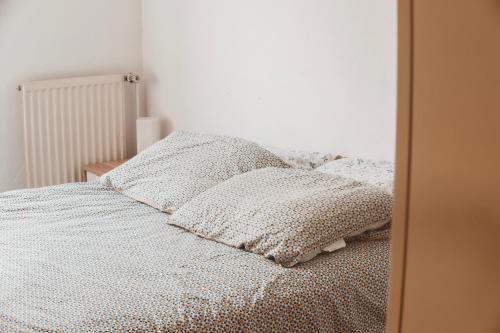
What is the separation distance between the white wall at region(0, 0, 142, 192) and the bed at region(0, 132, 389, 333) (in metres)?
1.21

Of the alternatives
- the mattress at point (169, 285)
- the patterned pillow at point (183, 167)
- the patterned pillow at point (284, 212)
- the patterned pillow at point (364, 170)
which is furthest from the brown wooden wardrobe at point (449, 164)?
the patterned pillow at point (183, 167)

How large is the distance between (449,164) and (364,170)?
6.97ft

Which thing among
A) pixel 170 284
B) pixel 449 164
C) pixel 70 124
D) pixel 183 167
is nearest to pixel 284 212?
pixel 170 284

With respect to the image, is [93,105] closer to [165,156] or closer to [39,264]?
[165,156]

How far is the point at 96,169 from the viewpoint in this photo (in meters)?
3.50

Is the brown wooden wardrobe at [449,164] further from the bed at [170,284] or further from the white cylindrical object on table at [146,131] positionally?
the white cylindrical object on table at [146,131]

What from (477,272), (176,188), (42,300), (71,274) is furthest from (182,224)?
(477,272)

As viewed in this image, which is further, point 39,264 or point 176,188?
point 176,188

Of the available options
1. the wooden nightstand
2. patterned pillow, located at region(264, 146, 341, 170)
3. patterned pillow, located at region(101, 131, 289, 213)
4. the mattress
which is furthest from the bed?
the wooden nightstand

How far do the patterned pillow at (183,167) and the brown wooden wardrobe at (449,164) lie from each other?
210cm

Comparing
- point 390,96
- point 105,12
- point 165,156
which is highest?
point 105,12

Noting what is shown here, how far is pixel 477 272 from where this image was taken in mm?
341

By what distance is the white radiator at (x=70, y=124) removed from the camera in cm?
342

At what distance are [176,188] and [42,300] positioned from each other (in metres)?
0.85
